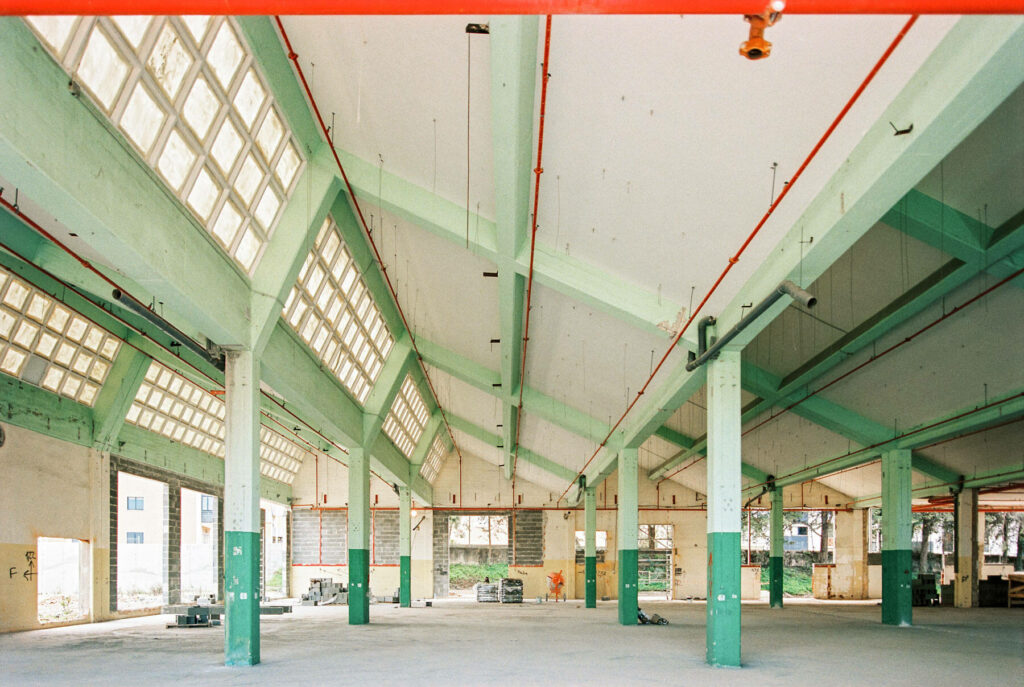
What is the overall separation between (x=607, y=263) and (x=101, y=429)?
1992 centimetres

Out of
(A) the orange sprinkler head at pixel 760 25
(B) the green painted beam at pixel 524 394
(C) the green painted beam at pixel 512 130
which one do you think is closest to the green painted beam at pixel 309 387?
(B) the green painted beam at pixel 524 394

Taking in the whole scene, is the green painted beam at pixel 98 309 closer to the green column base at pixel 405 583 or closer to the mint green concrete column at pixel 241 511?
the mint green concrete column at pixel 241 511

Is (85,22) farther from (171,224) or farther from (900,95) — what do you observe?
(900,95)

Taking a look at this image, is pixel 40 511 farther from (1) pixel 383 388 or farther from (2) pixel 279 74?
(2) pixel 279 74

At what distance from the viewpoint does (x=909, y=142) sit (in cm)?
998

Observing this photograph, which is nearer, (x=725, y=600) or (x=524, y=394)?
(x=725, y=600)

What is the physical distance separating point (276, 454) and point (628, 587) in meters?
24.6

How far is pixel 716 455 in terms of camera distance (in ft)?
54.3

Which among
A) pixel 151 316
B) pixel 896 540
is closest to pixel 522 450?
pixel 896 540

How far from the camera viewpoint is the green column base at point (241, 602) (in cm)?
1695

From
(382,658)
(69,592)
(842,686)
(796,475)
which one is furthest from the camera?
(69,592)

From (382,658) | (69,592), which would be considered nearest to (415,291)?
(382,658)

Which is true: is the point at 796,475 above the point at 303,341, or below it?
below

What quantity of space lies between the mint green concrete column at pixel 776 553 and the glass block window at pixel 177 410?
2591cm
